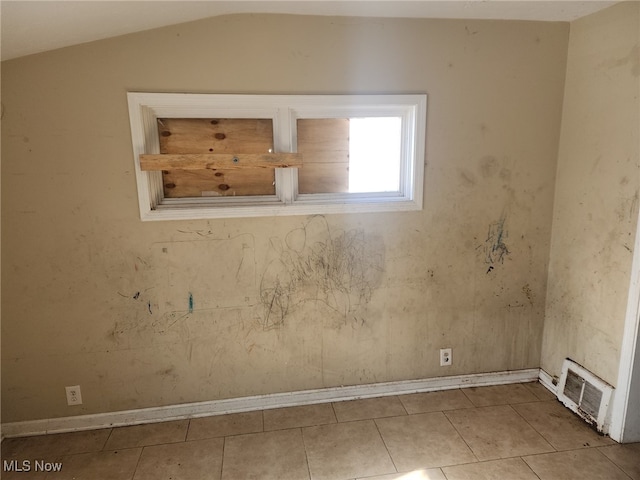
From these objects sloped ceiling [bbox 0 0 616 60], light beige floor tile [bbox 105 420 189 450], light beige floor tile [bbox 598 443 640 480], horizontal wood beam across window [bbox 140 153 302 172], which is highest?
sloped ceiling [bbox 0 0 616 60]

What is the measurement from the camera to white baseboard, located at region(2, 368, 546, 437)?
2.34 metres

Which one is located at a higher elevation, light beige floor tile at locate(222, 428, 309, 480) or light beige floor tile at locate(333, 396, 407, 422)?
light beige floor tile at locate(333, 396, 407, 422)

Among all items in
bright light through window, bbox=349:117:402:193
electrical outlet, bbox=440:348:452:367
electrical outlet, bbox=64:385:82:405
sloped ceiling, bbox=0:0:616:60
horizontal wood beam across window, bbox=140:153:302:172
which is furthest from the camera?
electrical outlet, bbox=440:348:452:367

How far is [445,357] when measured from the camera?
2695 mm

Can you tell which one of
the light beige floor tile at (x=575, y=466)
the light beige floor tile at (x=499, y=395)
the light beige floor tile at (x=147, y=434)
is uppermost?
the light beige floor tile at (x=499, y=395)

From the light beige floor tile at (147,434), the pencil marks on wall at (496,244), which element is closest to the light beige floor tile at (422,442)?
the pencil marks on wall at (496,244)

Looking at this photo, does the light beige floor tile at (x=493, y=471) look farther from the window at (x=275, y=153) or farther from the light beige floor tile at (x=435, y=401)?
the window at (x=275, y=153)

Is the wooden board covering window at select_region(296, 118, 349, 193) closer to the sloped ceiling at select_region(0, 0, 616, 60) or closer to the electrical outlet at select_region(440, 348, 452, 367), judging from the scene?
the sloped ceiling at select_region(0, 0, 616, 60)

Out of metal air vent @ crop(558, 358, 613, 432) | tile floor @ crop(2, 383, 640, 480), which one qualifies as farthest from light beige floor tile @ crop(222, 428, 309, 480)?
metal air vent @ crop(558, 358, 613, 432)

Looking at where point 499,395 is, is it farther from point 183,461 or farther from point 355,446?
point 183,461

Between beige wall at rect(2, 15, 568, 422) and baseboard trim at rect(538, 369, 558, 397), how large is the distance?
0.16 metres

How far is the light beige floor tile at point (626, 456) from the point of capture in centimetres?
203

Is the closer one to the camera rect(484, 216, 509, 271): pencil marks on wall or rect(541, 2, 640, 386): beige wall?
rect(541, 2, 640, 386): beige wall

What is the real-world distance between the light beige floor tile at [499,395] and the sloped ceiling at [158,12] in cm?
Result: 232
